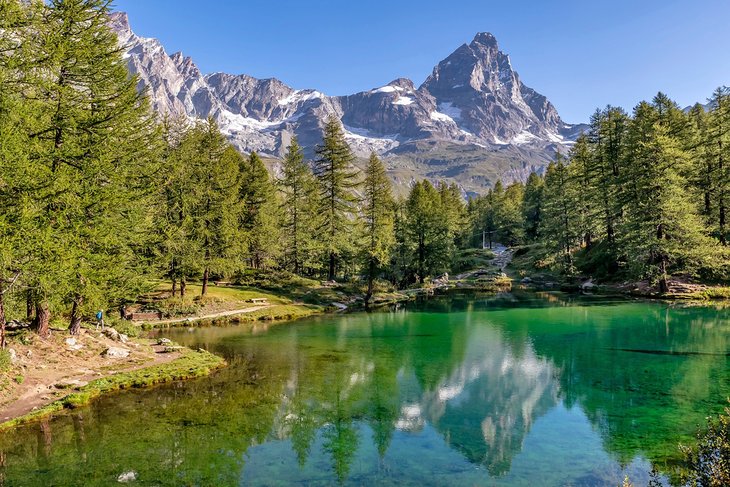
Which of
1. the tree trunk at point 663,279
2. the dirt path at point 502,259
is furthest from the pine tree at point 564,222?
the dirt path at point 502,259

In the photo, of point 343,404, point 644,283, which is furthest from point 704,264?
point 343,404

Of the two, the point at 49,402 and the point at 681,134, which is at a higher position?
the point at 681,134

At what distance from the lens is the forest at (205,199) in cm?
1870

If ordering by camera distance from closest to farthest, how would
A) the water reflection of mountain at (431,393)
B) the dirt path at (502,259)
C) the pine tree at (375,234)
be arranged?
1. the water reflection of mountain at (431,393)
2. the pine tree at (375,234)
3. the dirt path at (502,259)

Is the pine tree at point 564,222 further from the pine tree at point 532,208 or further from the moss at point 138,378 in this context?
the moss at point 138,378

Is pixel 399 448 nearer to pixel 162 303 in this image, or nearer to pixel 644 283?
pixel 162 303

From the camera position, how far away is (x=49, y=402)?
54.3 feet

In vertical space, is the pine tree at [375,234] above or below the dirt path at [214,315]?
above

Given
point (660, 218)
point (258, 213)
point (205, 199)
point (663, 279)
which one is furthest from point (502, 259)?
point (205, 199)

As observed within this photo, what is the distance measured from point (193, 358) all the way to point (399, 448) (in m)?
14.7

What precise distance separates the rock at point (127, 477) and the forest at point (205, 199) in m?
9.23

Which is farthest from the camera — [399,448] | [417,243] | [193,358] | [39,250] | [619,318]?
[417,243]

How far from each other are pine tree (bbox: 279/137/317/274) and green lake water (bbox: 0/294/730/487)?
32.6m

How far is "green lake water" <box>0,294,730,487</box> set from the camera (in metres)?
12.2
